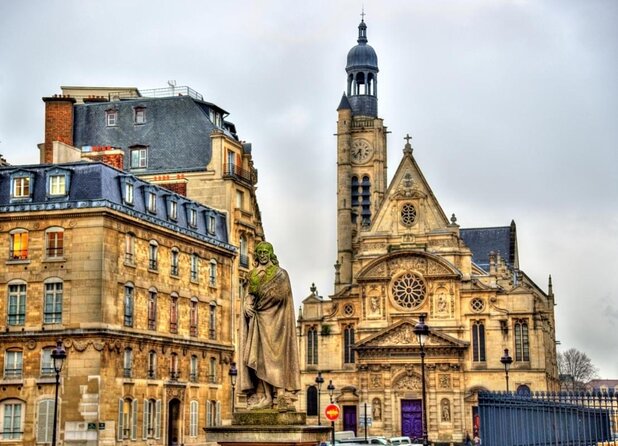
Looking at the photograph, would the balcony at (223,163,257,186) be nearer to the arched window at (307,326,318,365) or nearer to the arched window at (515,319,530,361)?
the arched window at (307,326,318,365)

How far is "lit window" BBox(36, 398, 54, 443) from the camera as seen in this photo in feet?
133

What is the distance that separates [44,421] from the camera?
4091 cm

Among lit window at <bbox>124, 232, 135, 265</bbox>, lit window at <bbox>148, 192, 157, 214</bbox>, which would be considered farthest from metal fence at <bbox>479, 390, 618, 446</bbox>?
lit window at <bbox>148, 192, 157, 214</bbox>

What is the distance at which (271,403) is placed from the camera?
14.9 meters

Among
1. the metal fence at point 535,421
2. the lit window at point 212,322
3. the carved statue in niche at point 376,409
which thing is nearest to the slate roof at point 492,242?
the carved statue in niche at point 376,409

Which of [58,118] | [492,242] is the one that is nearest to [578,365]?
[492,242]

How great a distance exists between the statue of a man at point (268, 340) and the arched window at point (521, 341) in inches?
2101

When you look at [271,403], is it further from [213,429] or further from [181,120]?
[181,120]

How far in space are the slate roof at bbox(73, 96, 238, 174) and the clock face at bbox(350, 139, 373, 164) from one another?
29.1 m

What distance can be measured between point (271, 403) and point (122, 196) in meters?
30.7

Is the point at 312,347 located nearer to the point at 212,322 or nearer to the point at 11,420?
the point at 212,322

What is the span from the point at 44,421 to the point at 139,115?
2279cm

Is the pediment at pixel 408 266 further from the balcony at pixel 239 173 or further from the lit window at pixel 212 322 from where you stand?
the lit window at pixel 212 322

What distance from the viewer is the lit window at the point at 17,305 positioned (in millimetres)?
42312
